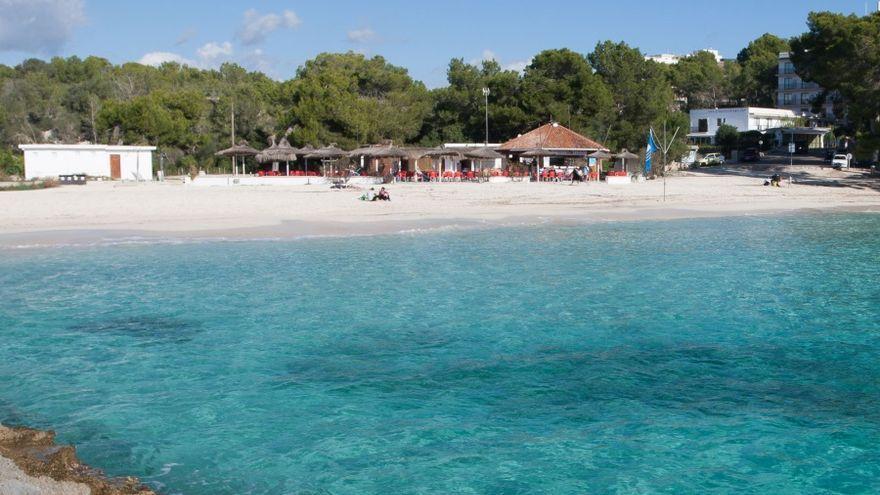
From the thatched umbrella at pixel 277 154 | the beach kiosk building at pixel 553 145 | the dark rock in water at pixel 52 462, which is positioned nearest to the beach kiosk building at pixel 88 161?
the thatched umbrella at pixel 277 154

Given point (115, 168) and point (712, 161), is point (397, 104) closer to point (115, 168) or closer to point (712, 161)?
point (115, 168)

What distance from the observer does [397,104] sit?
5928cm

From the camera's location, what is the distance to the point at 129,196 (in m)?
32.7

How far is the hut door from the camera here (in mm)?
49219

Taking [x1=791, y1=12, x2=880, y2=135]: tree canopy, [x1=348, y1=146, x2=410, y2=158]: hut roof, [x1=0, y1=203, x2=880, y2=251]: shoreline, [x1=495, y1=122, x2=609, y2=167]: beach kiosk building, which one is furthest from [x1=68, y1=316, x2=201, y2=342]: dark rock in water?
[x1=791, y1=12, x2=880, y2=135]: tree canopy

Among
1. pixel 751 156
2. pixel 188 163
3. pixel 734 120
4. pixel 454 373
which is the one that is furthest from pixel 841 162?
pixel 454 373

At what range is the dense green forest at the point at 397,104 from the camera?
47634mm

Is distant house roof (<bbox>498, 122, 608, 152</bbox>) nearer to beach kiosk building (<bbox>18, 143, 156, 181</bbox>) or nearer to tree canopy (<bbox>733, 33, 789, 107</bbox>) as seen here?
beach kiosk building (<bbox>18, 143, 156, 181</bbox>)

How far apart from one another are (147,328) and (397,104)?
158 feet

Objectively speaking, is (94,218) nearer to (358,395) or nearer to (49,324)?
(49,324)

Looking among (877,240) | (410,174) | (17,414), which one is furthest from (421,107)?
(17,414)

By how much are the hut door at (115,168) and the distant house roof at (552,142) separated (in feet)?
75.3

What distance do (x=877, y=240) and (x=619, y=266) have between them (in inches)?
393

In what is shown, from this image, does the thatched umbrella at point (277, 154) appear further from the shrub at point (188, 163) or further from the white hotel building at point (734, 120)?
the white hotel building at point (734, 120)
